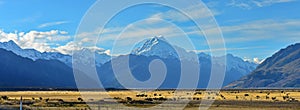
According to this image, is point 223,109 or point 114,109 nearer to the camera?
point 114,109

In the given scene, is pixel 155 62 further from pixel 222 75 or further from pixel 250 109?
pixel 250 109

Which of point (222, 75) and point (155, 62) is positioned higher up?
point (155, 62)

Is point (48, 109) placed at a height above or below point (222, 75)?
above

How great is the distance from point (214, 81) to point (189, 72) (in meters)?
7.22

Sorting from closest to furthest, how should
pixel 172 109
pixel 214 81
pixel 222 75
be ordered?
pixel 222 75
pixel 214 81
pixel 172 109

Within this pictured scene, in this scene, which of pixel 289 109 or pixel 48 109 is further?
pixel 289 109

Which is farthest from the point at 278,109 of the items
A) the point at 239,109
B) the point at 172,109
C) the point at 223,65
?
the point at 223,65

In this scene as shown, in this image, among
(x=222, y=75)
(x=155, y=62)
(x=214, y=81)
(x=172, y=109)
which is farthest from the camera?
(x=172, y=109)

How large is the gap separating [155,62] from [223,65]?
48.3ft

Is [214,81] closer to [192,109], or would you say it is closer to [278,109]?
[192,109]

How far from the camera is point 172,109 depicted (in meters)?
61.2

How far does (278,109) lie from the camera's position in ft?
236

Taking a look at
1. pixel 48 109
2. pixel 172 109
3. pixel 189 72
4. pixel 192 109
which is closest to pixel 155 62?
pixel 189 72

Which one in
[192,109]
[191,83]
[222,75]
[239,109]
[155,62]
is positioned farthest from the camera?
[239,109]
